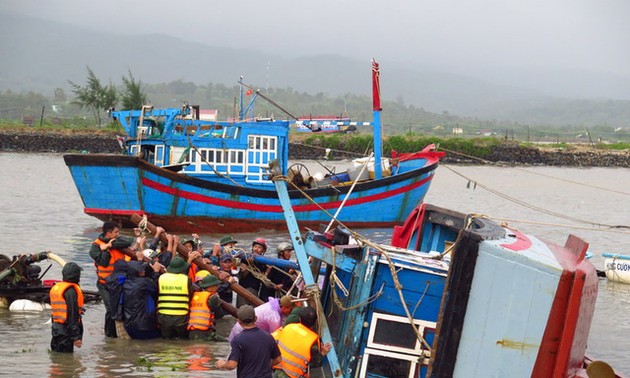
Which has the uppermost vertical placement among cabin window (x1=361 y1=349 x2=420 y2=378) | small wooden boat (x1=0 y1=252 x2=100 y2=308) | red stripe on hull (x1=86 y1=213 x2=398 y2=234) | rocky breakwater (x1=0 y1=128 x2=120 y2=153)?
cabin window (x1=361 y1=349 x2=420 y2=378)

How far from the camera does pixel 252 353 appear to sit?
29.2ft

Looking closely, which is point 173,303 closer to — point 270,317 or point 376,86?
point 270,317

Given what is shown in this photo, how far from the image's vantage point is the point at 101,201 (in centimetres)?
2730

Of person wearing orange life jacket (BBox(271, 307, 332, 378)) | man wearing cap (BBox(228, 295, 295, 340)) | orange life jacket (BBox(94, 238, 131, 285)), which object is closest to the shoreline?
orange life jacket (BBox(94, 238, 131, 285))

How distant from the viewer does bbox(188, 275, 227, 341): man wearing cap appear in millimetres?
12695

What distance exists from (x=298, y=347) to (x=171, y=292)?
3.40 m

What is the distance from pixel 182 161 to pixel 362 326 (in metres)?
18.8

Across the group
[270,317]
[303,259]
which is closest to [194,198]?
[270,317]

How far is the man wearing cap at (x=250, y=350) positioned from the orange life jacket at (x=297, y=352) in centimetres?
77

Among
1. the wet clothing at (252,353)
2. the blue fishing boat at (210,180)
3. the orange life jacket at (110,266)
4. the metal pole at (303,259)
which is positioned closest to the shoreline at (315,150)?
the blue fishing boat at (210,180)

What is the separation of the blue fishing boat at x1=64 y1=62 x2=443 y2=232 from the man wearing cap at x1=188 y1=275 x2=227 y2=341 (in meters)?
13.8

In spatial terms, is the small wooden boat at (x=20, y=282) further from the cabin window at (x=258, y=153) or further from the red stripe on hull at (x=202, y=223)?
the cabin window at (x=258, y=153)

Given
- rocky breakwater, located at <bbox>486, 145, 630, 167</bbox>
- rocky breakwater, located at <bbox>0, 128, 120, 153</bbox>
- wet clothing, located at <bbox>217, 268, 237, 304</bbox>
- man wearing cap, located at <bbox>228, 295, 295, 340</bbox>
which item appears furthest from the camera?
rocky breakwater, located at <bbox>486, 145, 630, 167</bbox>

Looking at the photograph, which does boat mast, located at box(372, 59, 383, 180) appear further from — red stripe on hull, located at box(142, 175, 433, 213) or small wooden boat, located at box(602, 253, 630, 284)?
small wooden boat, located at box(602, 253, 630, 284)
